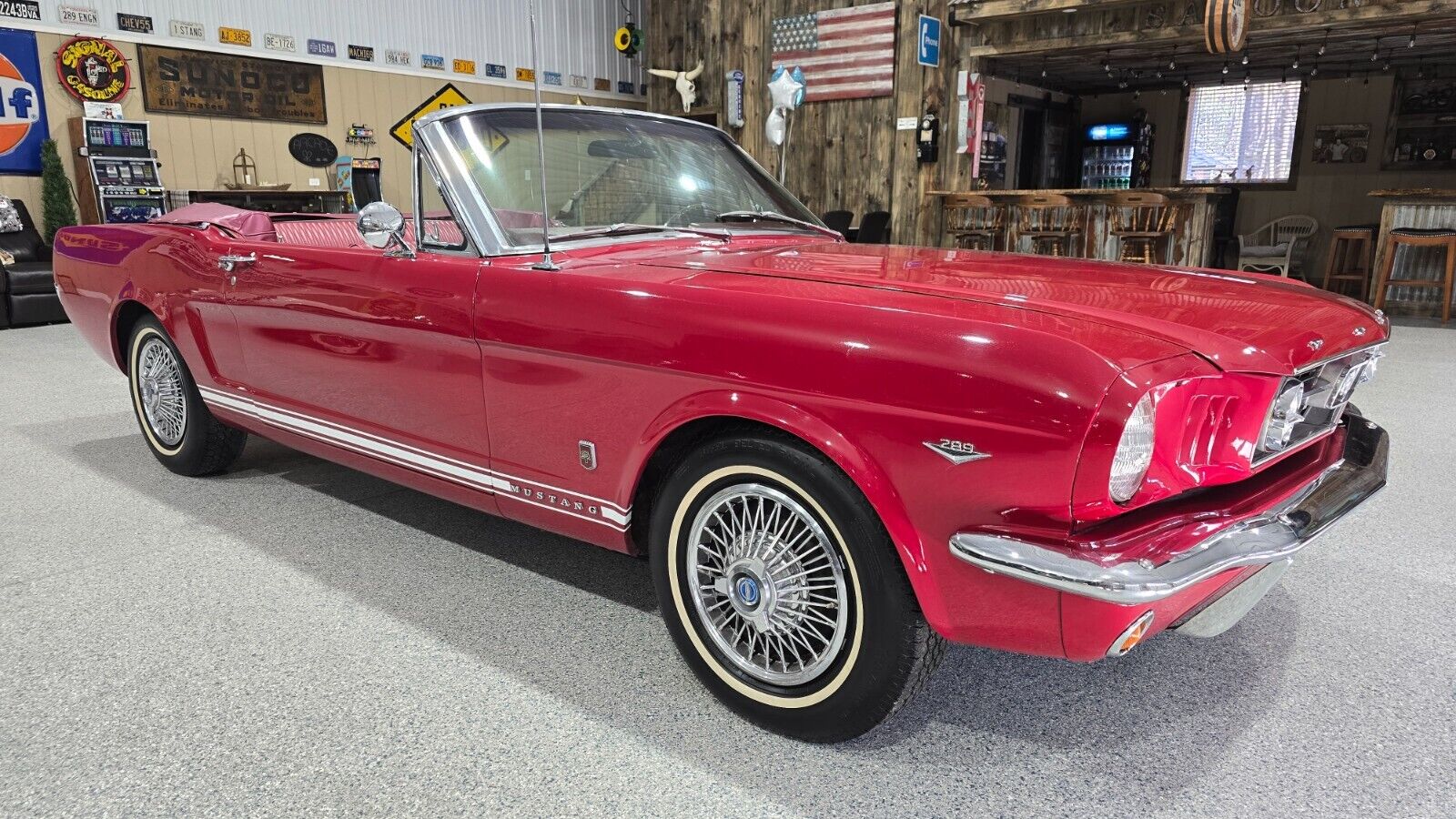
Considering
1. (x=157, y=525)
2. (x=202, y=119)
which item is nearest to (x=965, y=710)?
(x=157, y=525)

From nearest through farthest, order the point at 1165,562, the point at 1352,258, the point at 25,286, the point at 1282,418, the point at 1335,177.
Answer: the point at 1165,562 → the point at 1282,418 → the point at 25,286 → the point at 1352,258 → the point at 1335,177

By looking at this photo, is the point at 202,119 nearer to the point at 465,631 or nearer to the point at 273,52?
the point at 273,52

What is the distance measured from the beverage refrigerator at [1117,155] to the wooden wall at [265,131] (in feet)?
28.6

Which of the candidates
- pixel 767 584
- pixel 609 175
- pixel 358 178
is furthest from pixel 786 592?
pixel 358 178

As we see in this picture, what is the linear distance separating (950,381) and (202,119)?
10672 millimetres

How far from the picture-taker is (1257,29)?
30.1 ft

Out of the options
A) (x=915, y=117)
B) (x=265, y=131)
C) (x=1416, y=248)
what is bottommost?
(x=1416, y=248)

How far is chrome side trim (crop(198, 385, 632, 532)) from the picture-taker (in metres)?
2.12

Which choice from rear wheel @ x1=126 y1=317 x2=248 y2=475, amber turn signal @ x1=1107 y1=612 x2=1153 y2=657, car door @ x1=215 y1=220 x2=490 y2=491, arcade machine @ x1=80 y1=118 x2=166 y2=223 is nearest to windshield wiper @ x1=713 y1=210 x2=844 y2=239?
car door @ x1=215 y1=220 x2=490 y2=491

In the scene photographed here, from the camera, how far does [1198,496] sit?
168cm

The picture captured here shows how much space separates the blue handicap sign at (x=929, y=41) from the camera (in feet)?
34.8

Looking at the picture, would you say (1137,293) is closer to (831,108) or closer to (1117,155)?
(831,108)

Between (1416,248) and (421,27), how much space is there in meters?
11.4

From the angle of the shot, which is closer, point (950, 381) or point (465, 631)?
point (950, 381)
